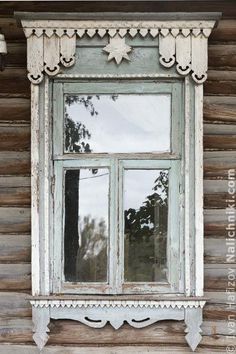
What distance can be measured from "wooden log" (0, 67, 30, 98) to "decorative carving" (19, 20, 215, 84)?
137 millimetres

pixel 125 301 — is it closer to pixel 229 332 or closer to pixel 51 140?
pixel 229 332

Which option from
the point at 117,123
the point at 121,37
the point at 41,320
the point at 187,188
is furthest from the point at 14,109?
the point at 41,320

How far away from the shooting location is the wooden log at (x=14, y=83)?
10.4 feet

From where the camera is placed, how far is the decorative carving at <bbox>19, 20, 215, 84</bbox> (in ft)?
9.94

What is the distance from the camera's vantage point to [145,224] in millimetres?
→ 3094

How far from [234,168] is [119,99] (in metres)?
0.68

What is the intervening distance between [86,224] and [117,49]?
89cm

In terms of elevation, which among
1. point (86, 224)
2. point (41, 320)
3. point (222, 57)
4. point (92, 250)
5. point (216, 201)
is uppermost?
point (222, 57)

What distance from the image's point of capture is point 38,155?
3.04 meters

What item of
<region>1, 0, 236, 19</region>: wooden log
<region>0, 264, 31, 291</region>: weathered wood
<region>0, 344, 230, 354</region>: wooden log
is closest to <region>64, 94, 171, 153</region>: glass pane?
<region>1, 0, 236, 19</region>: wooden log

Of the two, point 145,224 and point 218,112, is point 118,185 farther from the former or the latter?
point 218,112

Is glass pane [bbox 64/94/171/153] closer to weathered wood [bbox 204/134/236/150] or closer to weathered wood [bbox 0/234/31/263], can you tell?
weathered wood [bbox 204/134/236/150]

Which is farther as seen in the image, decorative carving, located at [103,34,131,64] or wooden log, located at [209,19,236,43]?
wooden log, located at [209,19,236,43]

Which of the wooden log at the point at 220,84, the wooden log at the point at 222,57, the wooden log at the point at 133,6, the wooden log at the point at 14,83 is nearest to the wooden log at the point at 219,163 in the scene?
the wooden log at the point at 220,84
